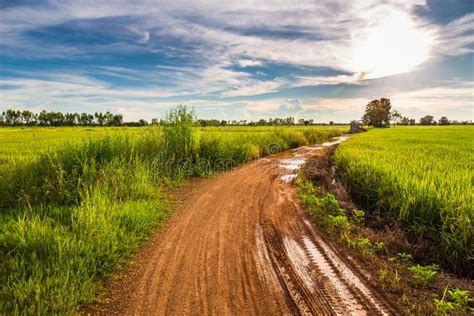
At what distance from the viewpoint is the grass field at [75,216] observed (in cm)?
285

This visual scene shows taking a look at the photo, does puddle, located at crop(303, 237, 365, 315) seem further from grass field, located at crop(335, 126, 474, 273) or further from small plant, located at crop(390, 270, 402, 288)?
grass field, located at crop(335, 126, 474, 273)

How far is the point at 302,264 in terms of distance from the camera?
11.7ft

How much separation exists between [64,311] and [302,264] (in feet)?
8.74

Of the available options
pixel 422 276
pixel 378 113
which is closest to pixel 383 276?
pixel 422 276

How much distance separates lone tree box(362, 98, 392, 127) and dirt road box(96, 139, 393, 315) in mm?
98583

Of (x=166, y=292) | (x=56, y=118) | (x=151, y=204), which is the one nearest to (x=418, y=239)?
(x=166, y=292)

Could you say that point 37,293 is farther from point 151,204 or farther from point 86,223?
point 151,204

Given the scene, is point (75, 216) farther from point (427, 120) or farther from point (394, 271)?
point (427, 120)

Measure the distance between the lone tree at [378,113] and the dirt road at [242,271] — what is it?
98.6m

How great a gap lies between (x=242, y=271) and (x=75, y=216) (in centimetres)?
276

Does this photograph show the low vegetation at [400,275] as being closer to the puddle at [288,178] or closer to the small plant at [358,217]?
the small plant at [358,217]

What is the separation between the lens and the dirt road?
2793 millimetres

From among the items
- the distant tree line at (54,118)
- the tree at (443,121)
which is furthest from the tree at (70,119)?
the tree at (443,121)

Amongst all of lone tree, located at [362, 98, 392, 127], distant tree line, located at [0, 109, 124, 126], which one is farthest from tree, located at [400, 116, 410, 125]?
distant tree line, located at [0, 109, 124, 126]
